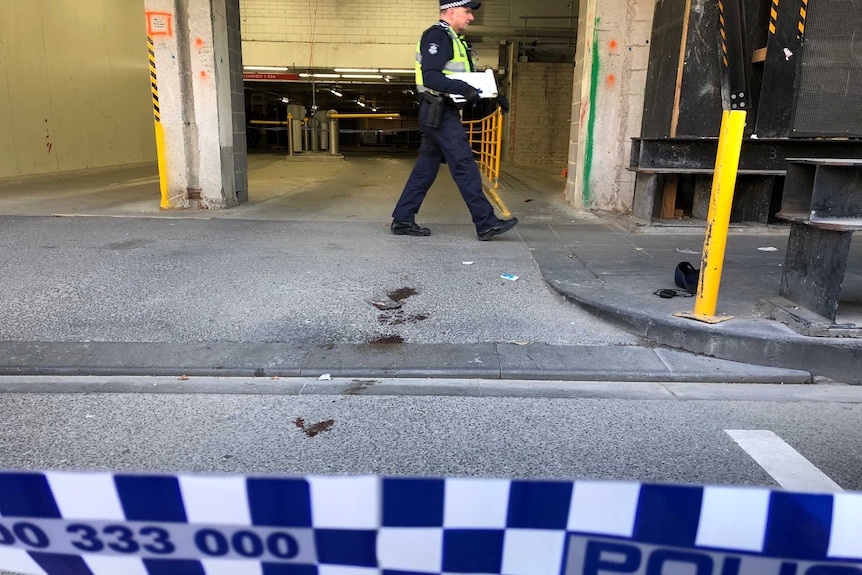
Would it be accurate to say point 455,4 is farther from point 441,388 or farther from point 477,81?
point 441,388

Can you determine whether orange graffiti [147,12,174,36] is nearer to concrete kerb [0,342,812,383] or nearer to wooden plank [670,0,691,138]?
concrete kerb [0,342,812,383]

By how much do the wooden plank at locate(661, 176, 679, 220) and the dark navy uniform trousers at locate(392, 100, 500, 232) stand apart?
2296 mm

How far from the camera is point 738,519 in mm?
1175

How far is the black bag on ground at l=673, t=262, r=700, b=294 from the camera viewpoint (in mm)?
4418

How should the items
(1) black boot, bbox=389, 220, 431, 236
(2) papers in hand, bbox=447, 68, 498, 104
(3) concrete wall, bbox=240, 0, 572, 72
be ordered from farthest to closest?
(3) concrete wall, bbox=240, 0, 572, 72 < (1) black boot, bbox=389, 220, 431, 236 < (2) papers in hand, bbox=447, 68, 498, 104

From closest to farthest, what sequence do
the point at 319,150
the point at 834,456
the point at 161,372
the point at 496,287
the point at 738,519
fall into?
1. the point at 738,519
2. the point at 834,456
3. the point at 161,372
4. the point at 496,287
5. the point at 319,150

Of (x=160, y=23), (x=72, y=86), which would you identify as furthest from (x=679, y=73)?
(x=72, y=86)

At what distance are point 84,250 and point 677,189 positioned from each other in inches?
261

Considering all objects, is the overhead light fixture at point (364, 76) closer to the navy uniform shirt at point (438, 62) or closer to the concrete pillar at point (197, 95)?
the concrete pillar at point (197, 95)

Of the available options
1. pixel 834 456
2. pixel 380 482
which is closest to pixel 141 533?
pixel 380 482

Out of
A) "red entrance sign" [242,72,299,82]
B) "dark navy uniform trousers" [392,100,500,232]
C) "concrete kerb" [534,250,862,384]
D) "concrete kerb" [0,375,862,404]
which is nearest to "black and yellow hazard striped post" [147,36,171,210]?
"dark navy uniform trousers" [392,100,500,232]

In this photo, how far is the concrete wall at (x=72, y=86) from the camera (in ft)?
41.8

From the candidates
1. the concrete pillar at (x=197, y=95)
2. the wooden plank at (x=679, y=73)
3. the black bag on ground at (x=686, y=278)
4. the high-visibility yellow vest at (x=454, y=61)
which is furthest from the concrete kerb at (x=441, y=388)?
the concrete pillar at (x=197, y=95)

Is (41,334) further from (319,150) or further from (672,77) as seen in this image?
(319,150)
